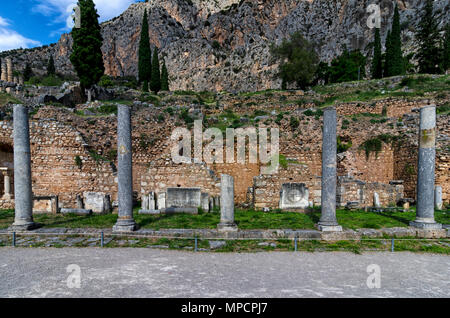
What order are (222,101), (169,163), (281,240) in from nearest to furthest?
(281,240), (169,163), (222,101)

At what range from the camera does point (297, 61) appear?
122ft

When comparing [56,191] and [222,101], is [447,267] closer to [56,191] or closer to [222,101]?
[56,191]

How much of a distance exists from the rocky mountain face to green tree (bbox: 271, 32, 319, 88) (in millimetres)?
15540

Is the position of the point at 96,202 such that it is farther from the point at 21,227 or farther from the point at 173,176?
the point at 173,176

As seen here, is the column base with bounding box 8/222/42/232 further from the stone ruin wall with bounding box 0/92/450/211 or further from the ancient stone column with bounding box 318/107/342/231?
the ancient stone column with bounding box 318/107/342/231

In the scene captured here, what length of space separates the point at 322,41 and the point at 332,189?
6707 centimetres

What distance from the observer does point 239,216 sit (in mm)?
11461

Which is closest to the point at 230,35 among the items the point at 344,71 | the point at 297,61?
the point at 344,71

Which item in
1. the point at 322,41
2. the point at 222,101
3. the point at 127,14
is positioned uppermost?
the point at 127,14

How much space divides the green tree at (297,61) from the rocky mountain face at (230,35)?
51.0ft

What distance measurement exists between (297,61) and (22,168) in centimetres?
3668

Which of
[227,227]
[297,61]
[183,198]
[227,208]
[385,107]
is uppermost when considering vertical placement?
[297,61]

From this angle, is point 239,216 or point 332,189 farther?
point 239,216

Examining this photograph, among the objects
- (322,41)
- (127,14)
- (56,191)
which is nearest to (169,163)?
(56,191)
